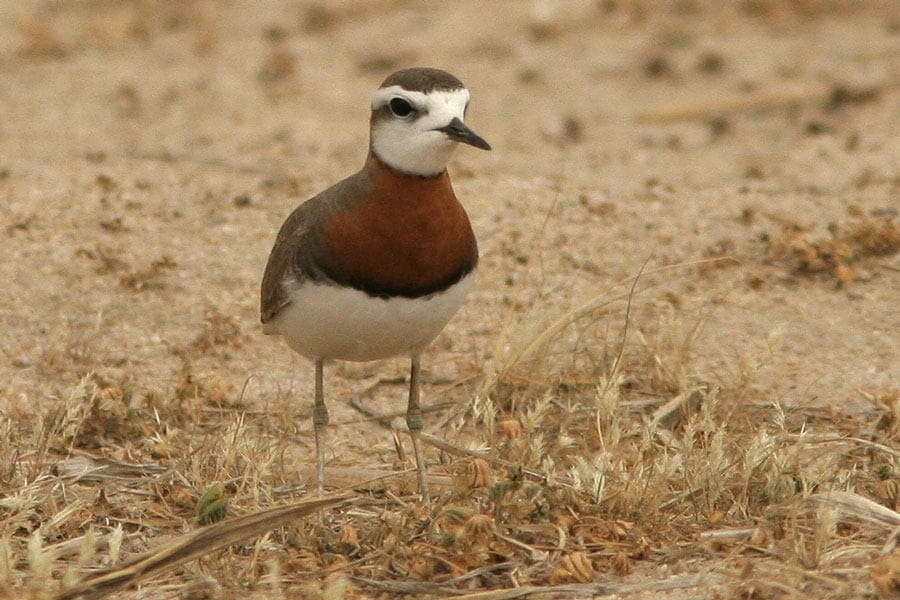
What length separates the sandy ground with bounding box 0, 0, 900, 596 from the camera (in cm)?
662

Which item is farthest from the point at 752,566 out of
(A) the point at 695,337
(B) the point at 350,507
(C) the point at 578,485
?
(A) the point at 695,337

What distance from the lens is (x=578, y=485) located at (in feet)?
15.9

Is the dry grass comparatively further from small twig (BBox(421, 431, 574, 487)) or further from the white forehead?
the white forehead

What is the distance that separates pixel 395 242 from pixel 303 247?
0.38 m

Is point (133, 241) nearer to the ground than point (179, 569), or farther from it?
farther from it

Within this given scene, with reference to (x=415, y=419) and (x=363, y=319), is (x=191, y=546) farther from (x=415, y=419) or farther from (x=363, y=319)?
(x=415, y=419)

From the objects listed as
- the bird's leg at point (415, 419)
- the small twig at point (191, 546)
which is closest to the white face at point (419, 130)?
the bird's leg at point (415, 419)

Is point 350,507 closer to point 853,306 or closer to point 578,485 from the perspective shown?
point 578,485

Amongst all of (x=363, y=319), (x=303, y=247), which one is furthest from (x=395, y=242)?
(x=303, y=247)

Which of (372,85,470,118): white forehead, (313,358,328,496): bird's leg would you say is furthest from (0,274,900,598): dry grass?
(372,85,470,118): white forehead

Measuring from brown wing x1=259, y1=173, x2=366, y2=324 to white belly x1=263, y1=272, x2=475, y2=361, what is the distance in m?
0.05

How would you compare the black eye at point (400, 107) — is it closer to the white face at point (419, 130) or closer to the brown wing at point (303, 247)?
the white face at point (419, 130)

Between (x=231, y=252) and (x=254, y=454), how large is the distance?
2.44m

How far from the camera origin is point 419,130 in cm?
486
